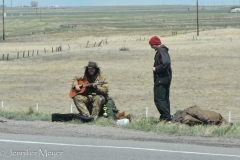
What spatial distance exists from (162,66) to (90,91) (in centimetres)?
159

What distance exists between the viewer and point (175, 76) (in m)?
35.1

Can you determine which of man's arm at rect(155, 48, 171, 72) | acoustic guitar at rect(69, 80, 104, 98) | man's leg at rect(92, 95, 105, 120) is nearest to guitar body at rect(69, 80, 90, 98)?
acoustic guitar at rect(69, 80, 104, 98)

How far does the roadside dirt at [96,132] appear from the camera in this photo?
992cm

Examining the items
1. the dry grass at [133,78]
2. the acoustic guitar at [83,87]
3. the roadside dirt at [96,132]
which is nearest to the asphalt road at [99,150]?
the roadside dirt at [96,132]

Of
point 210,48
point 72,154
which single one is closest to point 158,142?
point 72,154

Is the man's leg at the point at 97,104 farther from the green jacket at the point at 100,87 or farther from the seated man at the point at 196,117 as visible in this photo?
the seated man at the point at 196,117

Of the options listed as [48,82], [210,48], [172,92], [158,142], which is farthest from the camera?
[210,48]

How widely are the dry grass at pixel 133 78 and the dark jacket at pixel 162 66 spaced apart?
6.94 metres

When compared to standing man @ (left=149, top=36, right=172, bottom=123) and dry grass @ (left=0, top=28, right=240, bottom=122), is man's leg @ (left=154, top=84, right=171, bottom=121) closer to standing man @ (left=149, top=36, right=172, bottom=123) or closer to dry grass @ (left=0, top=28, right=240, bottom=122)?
standing man @ (left=149, top=36, right=172, bottom=123)

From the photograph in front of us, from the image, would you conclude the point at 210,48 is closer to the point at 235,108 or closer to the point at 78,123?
the point at 235,108

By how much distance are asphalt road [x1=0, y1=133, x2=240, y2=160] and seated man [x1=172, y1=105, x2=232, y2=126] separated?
2106 mm

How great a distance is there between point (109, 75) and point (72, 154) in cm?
2767

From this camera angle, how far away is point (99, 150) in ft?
29.8

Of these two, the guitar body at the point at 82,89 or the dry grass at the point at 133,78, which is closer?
the guitar body at the point at 82,89
